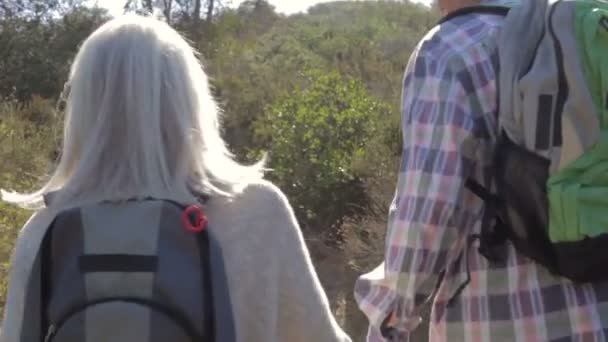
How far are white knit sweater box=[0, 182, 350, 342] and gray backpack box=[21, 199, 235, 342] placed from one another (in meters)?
0.09

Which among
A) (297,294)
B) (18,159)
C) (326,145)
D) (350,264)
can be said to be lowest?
(18,159)

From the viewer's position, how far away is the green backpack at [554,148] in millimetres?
2355

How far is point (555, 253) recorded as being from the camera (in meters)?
2.38

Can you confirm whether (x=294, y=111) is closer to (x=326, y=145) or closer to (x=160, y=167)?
(x=326, y=145)

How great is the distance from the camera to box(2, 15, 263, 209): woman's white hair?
2420 mm

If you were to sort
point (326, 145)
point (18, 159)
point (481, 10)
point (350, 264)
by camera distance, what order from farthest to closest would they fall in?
point (18, 159) → point (326, 145) → point (350, 264) → point (481, 10)

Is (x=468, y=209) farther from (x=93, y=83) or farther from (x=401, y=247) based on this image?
(x=93, y=83)

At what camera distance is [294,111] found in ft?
35.1

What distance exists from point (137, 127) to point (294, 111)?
326 inches

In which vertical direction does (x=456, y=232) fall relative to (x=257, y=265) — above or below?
above

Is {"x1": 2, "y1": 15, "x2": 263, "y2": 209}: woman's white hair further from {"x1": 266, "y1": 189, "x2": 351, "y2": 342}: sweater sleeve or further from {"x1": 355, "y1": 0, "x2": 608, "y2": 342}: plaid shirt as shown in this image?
{"x1": 355, "y1": 0, "x2": 608, "y2": 342}: plaid shirt

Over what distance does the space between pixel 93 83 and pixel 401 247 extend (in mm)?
768

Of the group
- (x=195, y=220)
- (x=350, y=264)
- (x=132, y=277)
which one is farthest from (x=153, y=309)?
(x=350, y=264)

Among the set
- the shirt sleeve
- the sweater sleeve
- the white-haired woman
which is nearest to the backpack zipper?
the white-haired woman
